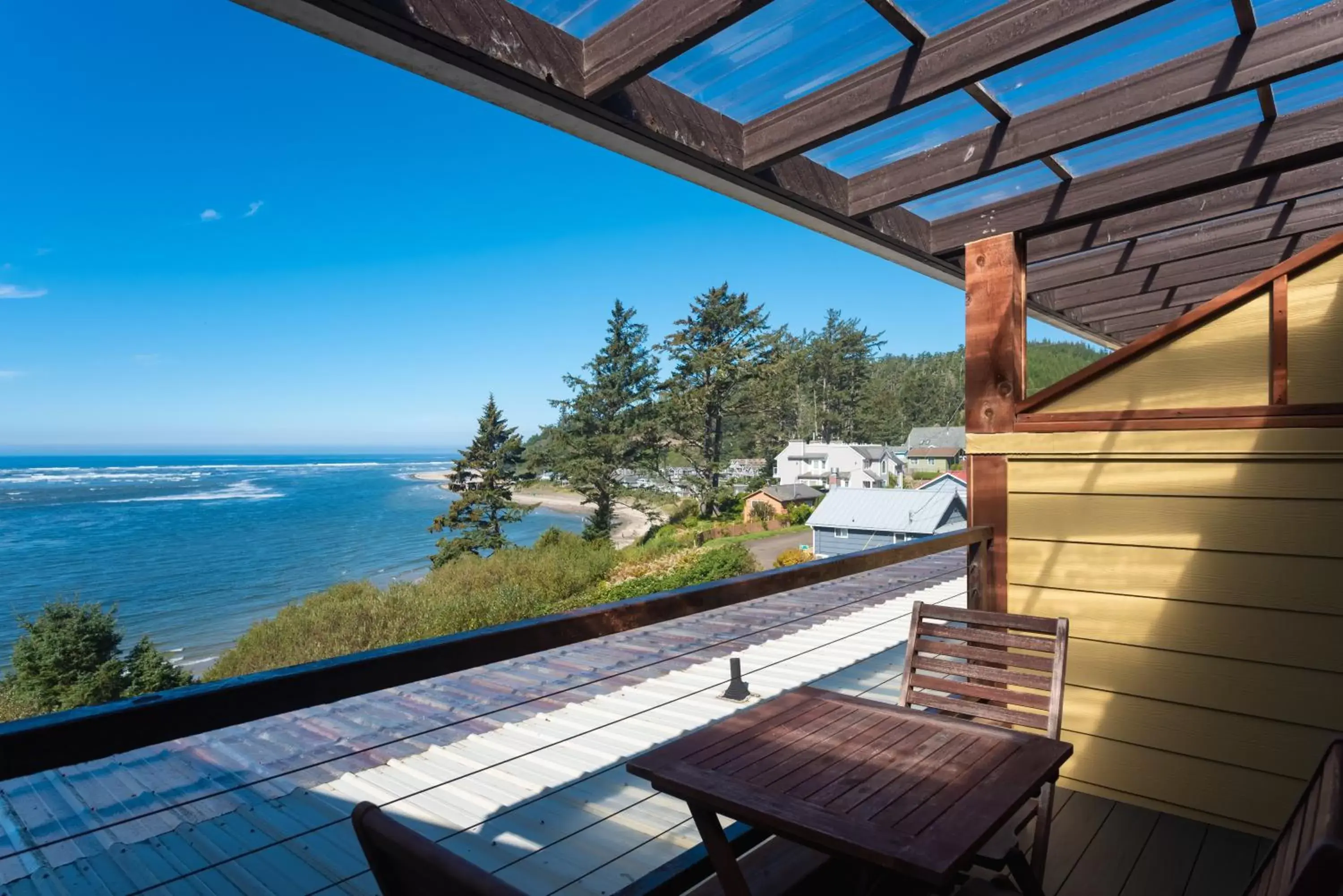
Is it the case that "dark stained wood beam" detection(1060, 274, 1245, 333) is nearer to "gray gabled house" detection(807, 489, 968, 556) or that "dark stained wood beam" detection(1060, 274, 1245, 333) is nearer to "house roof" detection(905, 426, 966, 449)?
"gray gabled house" detection(807, 489, 968, 556)

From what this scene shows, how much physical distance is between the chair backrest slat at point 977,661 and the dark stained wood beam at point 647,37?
5.06 ft


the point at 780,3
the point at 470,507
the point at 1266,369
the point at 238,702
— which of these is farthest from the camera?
the point at 470,507

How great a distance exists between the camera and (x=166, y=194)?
4906cm

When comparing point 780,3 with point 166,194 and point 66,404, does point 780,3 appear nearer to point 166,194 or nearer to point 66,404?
point 166,194

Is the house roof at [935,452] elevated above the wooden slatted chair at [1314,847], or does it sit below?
above

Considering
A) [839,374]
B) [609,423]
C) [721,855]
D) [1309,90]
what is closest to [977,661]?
[721,855]

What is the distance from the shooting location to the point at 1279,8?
1860 millimetres

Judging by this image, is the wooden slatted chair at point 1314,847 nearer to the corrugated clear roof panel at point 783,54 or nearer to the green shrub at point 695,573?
the corrugated clear roof panel at point 783,54

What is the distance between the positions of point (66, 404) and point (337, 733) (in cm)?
7825

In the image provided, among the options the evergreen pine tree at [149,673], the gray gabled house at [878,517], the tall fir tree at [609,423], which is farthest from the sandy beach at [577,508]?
the evergreen pine tree at [149,673]

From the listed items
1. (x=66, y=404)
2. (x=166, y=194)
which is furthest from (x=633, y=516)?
(x=66, y=404)

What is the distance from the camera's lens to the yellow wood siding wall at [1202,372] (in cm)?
217

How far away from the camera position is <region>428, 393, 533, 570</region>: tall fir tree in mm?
32500

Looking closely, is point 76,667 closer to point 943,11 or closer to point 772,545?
point 772,545
